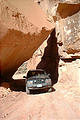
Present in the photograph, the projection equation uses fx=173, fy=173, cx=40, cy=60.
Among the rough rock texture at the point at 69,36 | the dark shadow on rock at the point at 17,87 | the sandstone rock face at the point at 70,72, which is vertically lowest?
the dark shadow on rock at the point at 17,87

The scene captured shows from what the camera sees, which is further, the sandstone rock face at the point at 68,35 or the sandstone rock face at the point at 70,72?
the sandstone rock face at the point at 68,35

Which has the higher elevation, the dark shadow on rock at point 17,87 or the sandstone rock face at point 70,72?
the sandstone rock face at point 70,72

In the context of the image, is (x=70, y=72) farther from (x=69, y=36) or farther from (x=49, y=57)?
(x=49, y=57)

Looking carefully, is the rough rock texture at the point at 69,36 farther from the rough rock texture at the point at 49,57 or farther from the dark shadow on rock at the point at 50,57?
the dark shadow on rock at the point at 50,57

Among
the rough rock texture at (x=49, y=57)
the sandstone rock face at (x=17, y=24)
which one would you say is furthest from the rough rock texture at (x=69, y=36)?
the rough rock texture at (x=49, y=57)

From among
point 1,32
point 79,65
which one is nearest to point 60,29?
point 79,65

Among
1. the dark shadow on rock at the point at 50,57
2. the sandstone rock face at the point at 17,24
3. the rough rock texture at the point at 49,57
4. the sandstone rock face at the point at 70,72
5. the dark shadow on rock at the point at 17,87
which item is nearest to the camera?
the sandstone rock face at the point at 17,24

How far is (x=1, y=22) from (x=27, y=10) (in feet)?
10.9

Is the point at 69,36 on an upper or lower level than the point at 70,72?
upper

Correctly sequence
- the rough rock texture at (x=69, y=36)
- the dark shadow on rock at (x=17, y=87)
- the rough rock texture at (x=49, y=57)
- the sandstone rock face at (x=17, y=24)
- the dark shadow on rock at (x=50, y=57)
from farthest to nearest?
the dark shadow on rock at (x=50, y=57)
the rough rock texture at (x=49, y=57)
the rough rock texture at (x=69, y=36)
the dark shadow on rock at (x=17, y=87)
the sandstone rock face at (x=17, y=24)

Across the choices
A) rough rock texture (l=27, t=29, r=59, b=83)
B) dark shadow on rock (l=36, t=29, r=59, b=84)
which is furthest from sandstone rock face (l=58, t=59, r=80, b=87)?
dark shadow on rock (l=36, t=29, r=59, b=84)

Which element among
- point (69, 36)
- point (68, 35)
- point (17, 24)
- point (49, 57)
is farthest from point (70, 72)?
point (49, 57)

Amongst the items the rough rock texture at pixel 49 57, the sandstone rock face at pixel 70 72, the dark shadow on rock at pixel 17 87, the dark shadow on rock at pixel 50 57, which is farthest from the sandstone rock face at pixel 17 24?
the dark shadow on rock at pixel 50 57

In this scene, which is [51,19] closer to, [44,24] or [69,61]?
[44,24]
